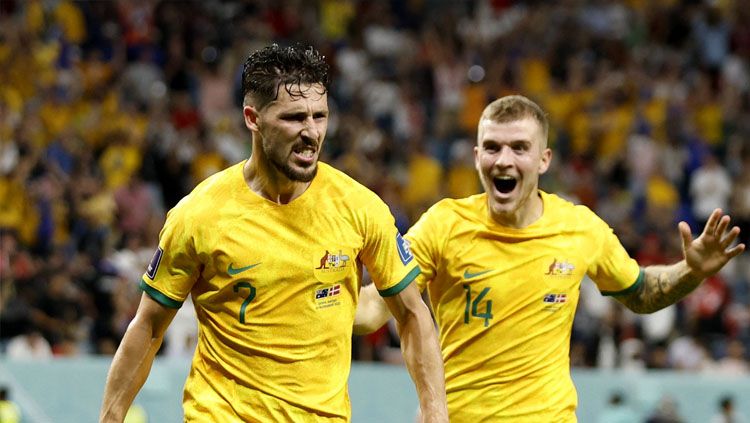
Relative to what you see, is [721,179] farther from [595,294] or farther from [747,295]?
[595,294]

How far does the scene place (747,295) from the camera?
1534 centimetres

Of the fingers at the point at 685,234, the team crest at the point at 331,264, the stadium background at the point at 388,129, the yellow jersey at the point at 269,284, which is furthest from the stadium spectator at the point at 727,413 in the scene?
the team crest at the point at 331,264

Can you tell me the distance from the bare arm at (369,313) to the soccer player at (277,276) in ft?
2.28

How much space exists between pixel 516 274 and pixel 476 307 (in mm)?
249

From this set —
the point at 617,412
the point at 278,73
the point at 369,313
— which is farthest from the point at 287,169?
the point at 617,412

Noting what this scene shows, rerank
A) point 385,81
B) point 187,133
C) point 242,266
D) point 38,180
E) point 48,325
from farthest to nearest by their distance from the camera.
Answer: point 385,81
point 187,133
point 38,180
point 48,325
point 242,266

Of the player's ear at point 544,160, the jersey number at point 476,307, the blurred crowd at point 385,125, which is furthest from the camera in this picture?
the blurred crowd at point 385,125

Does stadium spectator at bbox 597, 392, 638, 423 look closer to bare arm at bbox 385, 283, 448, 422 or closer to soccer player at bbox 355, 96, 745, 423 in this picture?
soccer player at bbox 355, 96, 745, 423

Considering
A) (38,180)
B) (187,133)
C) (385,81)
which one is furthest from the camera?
(385,81)

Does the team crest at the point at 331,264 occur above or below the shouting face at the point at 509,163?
below

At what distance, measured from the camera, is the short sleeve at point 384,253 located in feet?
16.7

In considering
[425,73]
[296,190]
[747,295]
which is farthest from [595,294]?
[296,190]

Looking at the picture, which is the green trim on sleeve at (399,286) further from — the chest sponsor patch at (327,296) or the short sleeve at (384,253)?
the chest sponsor patch at (327,296)

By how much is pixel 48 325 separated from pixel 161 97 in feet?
13.0
